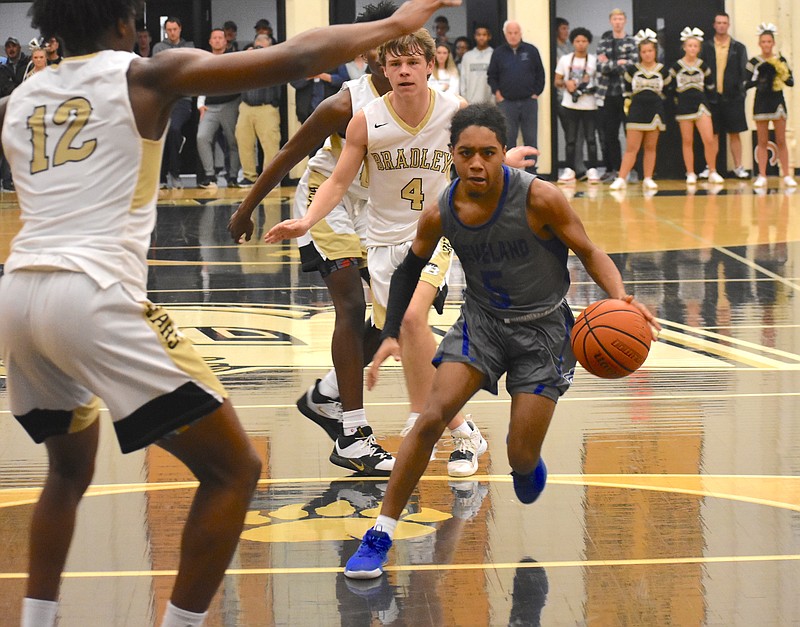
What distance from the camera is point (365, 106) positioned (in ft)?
19.0

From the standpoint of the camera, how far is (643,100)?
18062mm

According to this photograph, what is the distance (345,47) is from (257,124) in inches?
652

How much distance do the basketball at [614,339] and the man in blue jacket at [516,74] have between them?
1416 centimetres

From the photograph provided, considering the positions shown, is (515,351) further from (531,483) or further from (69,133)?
(69,133)

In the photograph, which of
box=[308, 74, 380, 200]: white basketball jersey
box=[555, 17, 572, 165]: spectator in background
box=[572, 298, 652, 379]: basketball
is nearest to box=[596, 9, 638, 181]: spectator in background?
box=[555, 17, 572, 165]: spectator in background

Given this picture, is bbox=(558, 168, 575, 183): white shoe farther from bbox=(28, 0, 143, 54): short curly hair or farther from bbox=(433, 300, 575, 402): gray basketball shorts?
bbox=(28, 0, 143, 54): short curly hair

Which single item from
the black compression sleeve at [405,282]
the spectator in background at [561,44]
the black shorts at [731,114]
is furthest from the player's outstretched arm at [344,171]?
the black shorts at [731,114]

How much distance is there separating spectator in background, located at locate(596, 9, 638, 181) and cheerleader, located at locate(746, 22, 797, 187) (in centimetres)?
172

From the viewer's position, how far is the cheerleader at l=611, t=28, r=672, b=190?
1781cm

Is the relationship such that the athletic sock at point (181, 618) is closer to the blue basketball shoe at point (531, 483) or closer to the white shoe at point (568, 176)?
the blue basketball shoe at point (531, 483)

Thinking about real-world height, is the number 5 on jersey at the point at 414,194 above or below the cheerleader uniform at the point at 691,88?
below

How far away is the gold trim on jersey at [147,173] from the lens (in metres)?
3.32

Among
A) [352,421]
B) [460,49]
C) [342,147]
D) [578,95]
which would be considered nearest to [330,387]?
[352,421]

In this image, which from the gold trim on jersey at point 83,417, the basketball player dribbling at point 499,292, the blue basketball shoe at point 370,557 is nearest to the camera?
the gold trim on jersey at point 83,417
